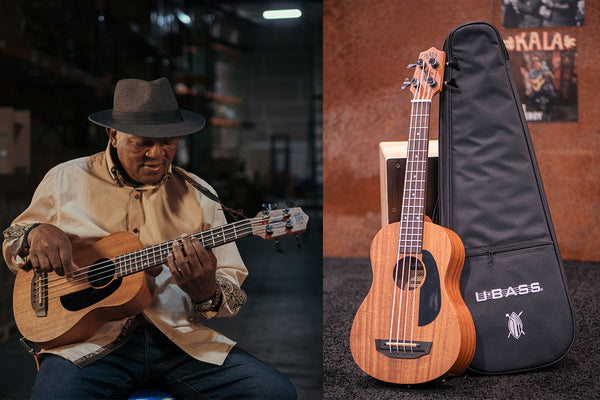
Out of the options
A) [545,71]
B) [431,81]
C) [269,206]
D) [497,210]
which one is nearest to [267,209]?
[269,206]

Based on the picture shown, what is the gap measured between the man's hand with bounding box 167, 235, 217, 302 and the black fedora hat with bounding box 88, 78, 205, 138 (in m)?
0.27

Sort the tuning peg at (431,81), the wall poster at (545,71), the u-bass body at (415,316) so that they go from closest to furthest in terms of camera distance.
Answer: the u-bass body at (415,316) < the tuning peg at (431,81) < the wall poster at (545,71)

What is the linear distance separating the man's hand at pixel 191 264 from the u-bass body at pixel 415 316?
640mm

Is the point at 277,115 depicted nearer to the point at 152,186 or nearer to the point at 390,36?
the point at 152,186

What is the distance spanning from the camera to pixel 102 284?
117 centimetres

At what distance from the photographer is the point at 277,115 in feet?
4.63

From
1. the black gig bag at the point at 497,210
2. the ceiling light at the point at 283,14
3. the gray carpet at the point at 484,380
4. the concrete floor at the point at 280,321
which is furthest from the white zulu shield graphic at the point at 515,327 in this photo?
the ceiling light at the point at 283,14

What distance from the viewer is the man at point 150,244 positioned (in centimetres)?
115

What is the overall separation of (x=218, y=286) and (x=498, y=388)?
932 mm

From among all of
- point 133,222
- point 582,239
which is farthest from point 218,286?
point 582,239

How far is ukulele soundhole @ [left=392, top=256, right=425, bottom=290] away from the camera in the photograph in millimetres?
1566

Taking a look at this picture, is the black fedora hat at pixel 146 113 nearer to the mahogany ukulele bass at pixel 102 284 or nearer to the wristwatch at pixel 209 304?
the mahogany ukulele bass at pixel 102 284

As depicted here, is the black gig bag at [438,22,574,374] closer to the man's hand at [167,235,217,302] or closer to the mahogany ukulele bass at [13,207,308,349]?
the mahogany ukulele bass at [13,207,308,349]

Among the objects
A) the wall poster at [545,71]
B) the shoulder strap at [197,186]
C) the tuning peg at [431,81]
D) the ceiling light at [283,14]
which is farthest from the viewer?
the wall poster at [545,71]
